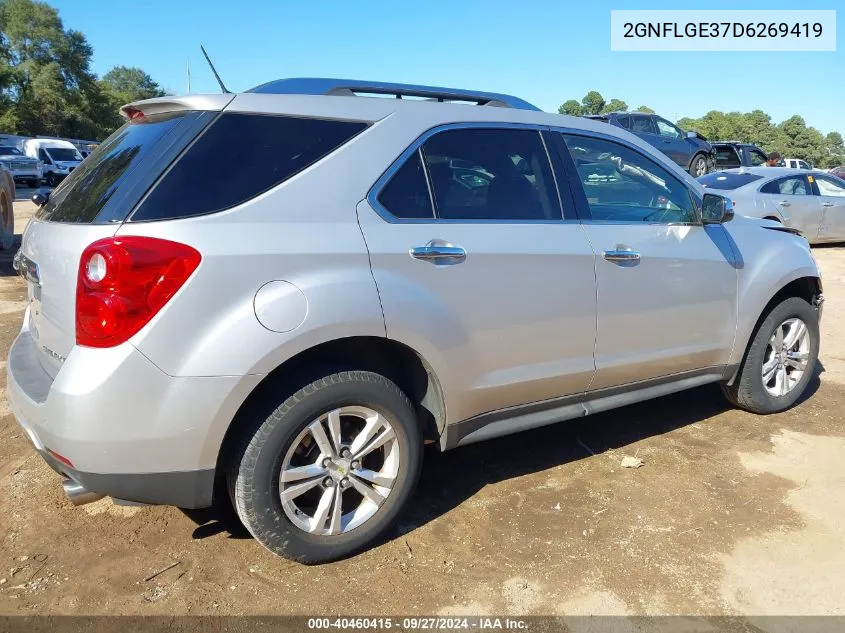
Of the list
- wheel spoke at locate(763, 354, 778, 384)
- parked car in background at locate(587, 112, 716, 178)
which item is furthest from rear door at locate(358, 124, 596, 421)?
parked car in background at locate(587, 112, 716, 178)

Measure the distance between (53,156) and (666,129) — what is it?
88.9 ft

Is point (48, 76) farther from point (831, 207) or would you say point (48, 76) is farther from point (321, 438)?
point (321, 438)

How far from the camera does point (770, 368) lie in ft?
14.7

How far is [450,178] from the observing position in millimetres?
3061

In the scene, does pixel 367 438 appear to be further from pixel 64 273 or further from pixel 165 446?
pixel 64 273

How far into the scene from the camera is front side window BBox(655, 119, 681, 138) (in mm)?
18172

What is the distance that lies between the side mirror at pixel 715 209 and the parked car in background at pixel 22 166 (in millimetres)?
29563

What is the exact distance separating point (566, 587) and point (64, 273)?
87.0 inches

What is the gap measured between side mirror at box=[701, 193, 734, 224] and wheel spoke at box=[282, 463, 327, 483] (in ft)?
8.36

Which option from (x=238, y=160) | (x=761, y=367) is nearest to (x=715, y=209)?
(x=761, y=367)

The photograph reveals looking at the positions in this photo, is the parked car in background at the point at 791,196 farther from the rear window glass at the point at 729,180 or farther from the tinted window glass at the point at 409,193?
the tinted window glass at the point at 409,193

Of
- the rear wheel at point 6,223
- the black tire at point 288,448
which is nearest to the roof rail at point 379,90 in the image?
the black tire at point 288,448

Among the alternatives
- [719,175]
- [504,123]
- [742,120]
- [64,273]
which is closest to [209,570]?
[64,273]

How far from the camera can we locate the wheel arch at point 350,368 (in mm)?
2576
